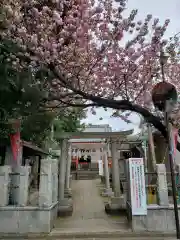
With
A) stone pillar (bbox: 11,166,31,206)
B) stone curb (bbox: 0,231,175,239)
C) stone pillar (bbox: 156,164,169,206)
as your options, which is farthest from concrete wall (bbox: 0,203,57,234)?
stone pillar (bbox: 156,164,169,206)

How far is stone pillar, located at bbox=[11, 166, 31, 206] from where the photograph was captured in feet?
22.7

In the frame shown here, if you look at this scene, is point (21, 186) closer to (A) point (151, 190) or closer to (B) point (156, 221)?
(B) point (156, 221)

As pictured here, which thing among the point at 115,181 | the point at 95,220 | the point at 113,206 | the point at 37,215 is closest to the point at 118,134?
the point at 115,181

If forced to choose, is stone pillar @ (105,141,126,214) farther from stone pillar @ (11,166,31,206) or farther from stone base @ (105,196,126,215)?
stone pillar @ (11,166,31,206)

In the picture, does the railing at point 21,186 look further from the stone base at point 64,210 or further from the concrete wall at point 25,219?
the stone base at point 64,210

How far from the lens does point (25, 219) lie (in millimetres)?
6754

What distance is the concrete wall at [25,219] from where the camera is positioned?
6.69 meters

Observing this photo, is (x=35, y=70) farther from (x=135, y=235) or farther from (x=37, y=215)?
(x=135, y=235)

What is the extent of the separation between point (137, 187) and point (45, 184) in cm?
283

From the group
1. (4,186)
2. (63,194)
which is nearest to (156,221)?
(63,194)

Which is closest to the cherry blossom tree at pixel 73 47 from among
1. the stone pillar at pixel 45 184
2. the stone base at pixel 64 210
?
the stone pillar at pixel 45 184

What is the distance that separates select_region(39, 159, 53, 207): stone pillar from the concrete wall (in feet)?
0.74

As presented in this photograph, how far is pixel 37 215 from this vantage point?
6.80 m

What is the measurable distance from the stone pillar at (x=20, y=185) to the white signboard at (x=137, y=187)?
3211 millimetres
